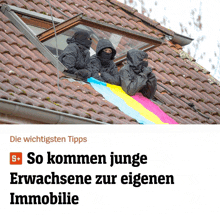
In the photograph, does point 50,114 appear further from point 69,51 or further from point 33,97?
point 69,51

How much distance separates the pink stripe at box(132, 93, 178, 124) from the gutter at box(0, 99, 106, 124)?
2107 millimetres

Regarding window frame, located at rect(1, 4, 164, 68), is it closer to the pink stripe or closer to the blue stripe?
the blue stripe

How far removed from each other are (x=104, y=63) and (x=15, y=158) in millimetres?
3738

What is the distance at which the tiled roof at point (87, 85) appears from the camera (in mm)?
7645

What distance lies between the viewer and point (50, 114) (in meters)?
6.95

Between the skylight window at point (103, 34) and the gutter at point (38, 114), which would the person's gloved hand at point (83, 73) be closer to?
the skylight window at point (103, 34)

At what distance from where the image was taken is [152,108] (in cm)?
942

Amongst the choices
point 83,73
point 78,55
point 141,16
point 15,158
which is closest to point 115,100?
point 83,73

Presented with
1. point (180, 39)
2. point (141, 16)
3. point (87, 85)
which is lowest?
point (87, 85)

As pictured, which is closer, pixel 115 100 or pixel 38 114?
pixel 38 114

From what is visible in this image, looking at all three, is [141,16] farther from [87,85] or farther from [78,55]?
[87,85]

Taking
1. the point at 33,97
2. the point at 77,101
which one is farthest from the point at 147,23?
the point at 33,97

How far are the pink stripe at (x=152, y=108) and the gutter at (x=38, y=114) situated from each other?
2.11 metres

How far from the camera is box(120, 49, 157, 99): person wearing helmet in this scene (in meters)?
9.48
